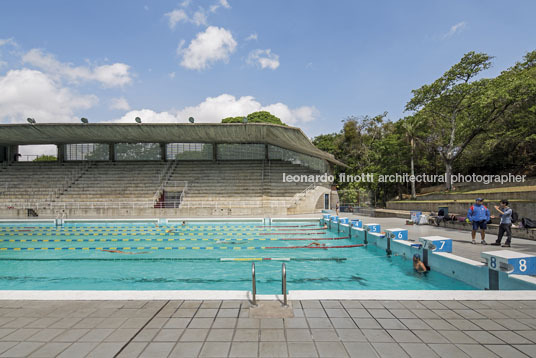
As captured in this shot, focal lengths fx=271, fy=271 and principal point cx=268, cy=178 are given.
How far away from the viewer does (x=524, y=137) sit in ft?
70.9

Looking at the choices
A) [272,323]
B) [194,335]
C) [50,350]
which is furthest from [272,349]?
[50,350]

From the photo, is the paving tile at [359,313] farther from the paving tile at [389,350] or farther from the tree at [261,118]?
the tree at [261,118]

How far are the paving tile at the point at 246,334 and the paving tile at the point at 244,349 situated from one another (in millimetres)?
74

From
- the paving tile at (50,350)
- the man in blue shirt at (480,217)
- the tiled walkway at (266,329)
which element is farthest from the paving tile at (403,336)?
the man in blue shirt at (480,217)

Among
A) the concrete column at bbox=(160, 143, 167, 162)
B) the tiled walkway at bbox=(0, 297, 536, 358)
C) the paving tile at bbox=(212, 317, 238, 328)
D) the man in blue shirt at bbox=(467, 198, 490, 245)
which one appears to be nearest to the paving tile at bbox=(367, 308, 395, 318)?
the tiled walkway at bbox=(0, 297, 536, 358)

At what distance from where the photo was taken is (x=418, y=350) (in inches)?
98.0

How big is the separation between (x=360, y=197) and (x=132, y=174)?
25901mm

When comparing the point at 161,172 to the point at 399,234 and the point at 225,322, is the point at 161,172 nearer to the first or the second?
the point at 399,234

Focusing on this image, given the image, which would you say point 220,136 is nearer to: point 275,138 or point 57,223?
point 275,138

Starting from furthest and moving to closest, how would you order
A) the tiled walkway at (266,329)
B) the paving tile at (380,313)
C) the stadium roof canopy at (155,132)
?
the stadium roof canopy at (155,132) → the paving tile at (380,313) → the tiled walkway at (266,329)

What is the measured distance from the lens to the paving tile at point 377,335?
8.70 ft

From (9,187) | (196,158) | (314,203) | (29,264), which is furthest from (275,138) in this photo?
(9,187)

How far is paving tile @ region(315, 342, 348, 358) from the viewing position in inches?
95.1

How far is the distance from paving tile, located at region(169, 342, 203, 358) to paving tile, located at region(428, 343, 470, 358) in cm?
218
